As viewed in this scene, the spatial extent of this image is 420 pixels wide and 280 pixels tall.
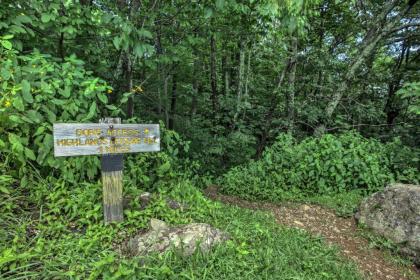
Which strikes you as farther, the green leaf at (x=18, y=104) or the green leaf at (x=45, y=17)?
the green leaf at (x=45, y=17)

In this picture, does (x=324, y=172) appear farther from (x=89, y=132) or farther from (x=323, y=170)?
(x=89, y=132)

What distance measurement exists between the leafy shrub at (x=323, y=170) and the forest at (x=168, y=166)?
3 cm

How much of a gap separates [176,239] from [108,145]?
3.70 ft

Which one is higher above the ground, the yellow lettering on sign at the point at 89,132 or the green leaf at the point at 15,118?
the green leaf at the point at 15,118

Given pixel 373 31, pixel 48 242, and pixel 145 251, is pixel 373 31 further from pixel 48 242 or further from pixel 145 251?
pixel 48 242

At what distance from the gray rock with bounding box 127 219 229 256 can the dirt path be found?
1.64m

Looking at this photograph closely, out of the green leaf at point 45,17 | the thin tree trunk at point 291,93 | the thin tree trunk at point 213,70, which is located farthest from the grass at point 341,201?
the green leaf at point 45,17

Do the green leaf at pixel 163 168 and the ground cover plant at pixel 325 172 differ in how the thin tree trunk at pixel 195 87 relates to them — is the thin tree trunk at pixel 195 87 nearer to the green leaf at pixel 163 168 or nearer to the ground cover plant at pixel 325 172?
the ground cover plant at pixel 325 172

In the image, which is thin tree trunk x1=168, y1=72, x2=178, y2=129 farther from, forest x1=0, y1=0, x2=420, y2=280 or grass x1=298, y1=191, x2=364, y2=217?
grass x1=298, y1=191, x2=364, y2=217

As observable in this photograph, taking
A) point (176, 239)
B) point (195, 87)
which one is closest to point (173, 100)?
point (195, 87)

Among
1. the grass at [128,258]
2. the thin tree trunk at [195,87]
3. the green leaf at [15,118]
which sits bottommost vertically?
the grass at [128,258]

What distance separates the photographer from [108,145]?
2951 mm

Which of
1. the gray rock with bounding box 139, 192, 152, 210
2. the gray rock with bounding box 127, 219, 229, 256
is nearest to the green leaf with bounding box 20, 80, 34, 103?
the gray rock with bounding box 139, 192, 152, 210

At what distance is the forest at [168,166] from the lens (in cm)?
270
